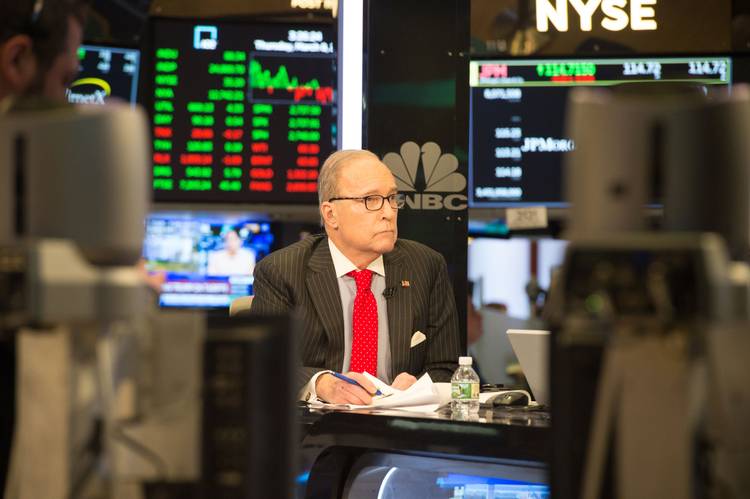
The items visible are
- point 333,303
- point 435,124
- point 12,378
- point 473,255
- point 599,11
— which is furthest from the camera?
point 473,255

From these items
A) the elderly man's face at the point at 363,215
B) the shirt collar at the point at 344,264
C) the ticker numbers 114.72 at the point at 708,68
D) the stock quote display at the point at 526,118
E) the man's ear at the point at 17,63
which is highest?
the ticker numbers 114.72 at the point at 708,68

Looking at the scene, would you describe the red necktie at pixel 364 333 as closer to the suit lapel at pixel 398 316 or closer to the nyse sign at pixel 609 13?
the suit lapel at pixel 398 316

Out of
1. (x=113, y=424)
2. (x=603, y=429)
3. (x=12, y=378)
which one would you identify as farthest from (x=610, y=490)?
(x=12, y=378)

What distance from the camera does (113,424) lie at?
1314 mm

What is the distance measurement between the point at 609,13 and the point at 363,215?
76.9 inches

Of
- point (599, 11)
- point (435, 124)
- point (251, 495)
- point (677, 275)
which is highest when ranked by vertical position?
point (599, 11)

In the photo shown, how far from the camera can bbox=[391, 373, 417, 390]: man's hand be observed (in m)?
3.55

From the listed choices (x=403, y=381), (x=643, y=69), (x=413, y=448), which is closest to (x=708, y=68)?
(x=643, y=69)

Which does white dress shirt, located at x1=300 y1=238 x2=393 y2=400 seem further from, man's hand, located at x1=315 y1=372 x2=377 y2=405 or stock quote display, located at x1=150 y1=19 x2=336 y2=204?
Answer: stock quote display, located at x1=150 y1=19 x2=336 y2=204

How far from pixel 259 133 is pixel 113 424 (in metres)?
4.07

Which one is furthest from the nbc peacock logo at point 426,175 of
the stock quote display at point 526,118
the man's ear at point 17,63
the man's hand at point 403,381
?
the man's ear at point 17,63

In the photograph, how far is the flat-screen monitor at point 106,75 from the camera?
17.0 ft

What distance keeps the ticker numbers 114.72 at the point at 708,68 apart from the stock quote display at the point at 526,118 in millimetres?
266

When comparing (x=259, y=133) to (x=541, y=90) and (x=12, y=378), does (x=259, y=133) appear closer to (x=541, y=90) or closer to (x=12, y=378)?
(x=541, y=90)
